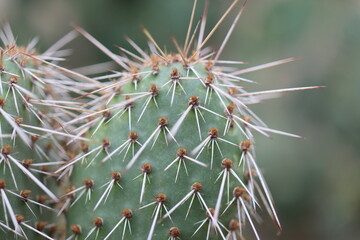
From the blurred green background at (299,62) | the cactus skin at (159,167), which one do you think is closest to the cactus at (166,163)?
the cactus skin at (159,167)

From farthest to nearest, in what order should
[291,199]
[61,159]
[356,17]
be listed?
[291,199]
[356,17]
[61,159]

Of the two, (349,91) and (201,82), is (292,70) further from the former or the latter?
(201,82)

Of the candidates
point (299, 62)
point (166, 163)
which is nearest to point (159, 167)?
point (166, 163)

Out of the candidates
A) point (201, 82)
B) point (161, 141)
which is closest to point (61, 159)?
point (161, 141)

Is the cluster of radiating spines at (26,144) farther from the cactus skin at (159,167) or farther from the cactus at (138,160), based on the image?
the cactus skin at (159,167)

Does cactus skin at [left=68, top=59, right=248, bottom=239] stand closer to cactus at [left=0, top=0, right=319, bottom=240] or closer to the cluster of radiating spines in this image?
cactus at [left=0, top=0, right=319, bottom=240]

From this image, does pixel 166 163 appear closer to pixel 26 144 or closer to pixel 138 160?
pixel 138 160
